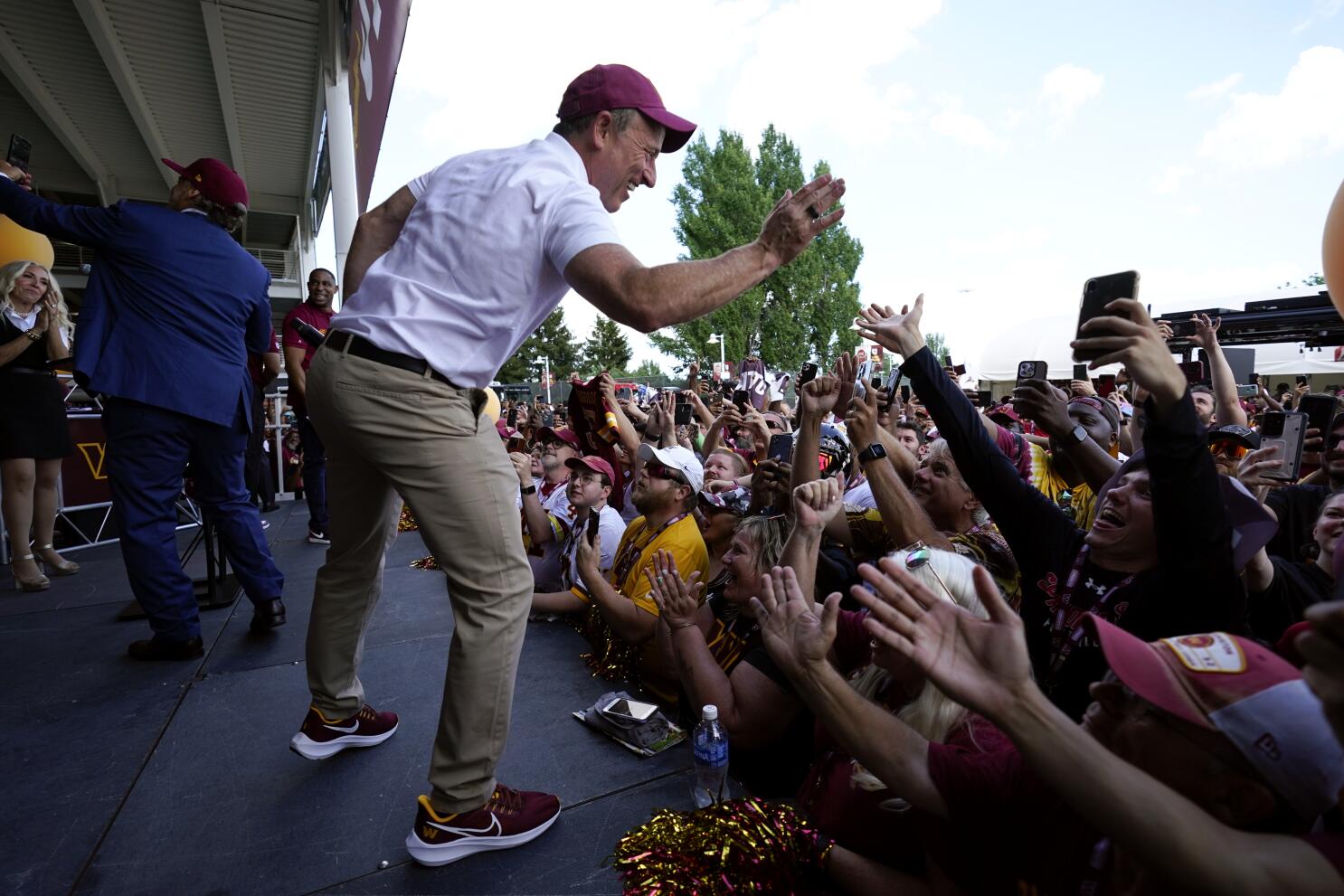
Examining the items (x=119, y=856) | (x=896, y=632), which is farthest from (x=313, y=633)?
(x=896, y=632)

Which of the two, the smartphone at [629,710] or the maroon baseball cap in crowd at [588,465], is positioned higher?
the maroon baseball cap in crowd at [588,465]

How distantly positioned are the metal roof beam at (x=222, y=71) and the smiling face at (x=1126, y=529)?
337 inches

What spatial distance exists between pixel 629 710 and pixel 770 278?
107ft

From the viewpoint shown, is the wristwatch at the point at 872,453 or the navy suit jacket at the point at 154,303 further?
the navy suit jacket at the point at 154,303

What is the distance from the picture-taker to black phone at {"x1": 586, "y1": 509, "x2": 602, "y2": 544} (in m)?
3.34

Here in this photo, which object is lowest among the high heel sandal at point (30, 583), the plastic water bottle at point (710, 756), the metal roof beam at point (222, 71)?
the high heel sandal at point (30, 583)

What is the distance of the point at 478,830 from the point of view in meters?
1.67

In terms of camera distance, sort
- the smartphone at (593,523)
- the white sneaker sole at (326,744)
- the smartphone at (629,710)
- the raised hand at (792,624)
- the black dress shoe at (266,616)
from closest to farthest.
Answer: the raised hand at (792,624) → the white sneaker sole at (326,744) → the smartphone at (629,710) → the black dress shoe at (266,616) → the smartphone at (593,523)

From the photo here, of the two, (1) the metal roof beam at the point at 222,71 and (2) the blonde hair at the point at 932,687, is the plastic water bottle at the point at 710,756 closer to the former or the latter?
(2) the blonde hair at the point at 932,687

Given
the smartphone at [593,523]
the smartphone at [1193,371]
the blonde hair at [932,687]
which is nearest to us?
the blonde hair at [932,687]

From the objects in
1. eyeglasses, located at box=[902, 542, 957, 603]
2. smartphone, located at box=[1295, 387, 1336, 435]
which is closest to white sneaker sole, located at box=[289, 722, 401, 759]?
eyeglasses, located at box=[902, 542, 957, 603]

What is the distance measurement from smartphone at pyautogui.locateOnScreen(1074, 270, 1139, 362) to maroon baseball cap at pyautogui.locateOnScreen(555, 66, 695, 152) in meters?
1.17

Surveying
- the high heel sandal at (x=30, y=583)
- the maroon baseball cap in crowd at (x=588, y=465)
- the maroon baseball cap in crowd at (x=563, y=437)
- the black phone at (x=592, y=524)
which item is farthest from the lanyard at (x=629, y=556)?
the high heel sandal at (x=30, y=583)

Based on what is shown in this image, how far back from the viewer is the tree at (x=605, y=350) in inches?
2542
